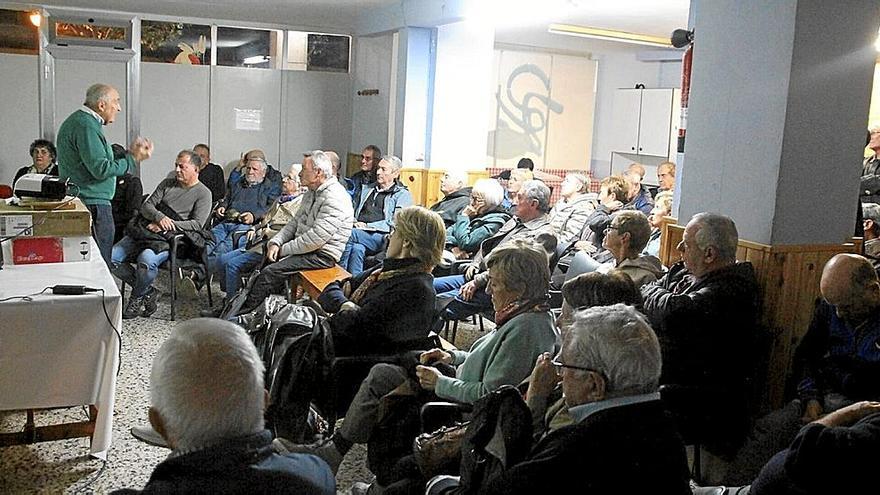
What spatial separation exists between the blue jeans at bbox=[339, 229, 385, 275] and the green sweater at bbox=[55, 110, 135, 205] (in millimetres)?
1549

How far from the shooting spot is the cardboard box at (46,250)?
3545 millimetres

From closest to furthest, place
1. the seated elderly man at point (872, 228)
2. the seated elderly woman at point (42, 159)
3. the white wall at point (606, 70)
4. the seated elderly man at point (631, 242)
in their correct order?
1. the seated elderly man at point (631, 242)
2. the seated elderly man at point (872, 228)
3. the seated elderly woman at point (42, 159)
4. the white wall at point (606, 70)

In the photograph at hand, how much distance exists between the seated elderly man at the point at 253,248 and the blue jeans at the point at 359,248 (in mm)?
455

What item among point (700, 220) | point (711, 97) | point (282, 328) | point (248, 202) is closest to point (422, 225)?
point (282, 328)

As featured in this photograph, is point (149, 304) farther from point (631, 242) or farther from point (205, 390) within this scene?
point (205, 390)

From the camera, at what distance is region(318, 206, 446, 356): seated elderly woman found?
122 inches

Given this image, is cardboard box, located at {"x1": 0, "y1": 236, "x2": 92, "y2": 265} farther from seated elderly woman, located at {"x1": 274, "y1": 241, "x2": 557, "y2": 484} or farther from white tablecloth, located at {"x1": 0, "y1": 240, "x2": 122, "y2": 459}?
seated elderly woman, located at {"x1": 274, "y1": 241, "x2": 557, "y2": 484}

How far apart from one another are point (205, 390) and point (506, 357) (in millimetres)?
1228

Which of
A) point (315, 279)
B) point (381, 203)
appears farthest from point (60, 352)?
point (381, 203)

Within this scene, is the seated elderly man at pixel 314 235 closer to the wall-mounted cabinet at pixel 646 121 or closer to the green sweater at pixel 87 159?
the green sweater at pixel 87 159

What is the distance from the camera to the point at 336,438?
292cm

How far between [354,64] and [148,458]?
632 cm

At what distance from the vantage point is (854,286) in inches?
107

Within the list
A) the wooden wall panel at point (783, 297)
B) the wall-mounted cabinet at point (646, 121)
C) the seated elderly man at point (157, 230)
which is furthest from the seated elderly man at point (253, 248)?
the wall-mounted cabinet at point (646, 121)
